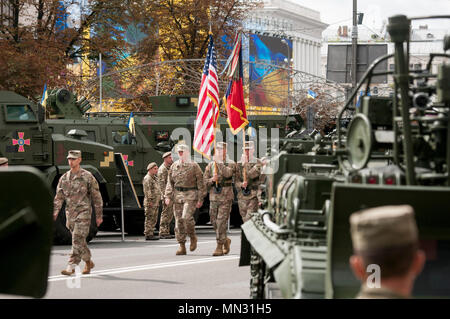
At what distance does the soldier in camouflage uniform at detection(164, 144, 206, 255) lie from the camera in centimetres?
1700

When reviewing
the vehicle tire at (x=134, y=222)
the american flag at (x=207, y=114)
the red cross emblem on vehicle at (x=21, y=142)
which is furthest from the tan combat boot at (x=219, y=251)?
the vehicle tire at (x=134, y=222)

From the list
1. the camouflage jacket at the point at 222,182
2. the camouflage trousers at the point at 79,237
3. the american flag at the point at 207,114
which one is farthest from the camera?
the american flag at the point at 207,114

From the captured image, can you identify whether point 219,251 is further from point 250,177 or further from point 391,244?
point 391,244

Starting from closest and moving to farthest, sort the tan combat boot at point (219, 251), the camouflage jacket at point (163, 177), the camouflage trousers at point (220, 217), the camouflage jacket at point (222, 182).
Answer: the tan combat boot at point (219, 251) → the camouflage trousers at point (220, 217) → the camouflage jacket at point (222, 182) → the camouflage jacket at point (163, 177)

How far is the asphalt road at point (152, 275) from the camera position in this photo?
11.7 metres

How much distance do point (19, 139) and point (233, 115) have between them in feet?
14.2

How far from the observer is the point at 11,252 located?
179 inches

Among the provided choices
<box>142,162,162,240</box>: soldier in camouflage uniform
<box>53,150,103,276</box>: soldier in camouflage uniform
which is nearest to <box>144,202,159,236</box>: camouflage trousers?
<box>142,162,162,240</box>: soldier in camouflage uniform

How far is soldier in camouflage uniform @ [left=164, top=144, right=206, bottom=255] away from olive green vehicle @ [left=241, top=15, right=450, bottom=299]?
7.56 meters

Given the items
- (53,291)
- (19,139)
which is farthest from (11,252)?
(19,139)

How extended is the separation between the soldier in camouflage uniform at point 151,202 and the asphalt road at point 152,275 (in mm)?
2168

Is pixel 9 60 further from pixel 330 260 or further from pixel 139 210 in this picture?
pixel 330 260

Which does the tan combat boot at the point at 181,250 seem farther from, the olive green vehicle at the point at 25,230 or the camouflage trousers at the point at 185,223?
the olive green vehicle at the point at 25,230

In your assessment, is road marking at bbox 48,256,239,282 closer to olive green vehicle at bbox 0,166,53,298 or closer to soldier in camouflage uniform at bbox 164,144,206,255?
soldier in camouflage uniform at bbox 164,144,206,255
